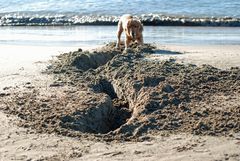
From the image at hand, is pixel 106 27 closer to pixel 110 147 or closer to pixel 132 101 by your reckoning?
pixel 132 101

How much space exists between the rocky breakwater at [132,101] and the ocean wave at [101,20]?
35.9 feet

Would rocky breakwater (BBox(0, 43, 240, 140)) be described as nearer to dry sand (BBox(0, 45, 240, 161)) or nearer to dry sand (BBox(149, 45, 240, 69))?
dry sand (BBox(0, 45, 240, 161))

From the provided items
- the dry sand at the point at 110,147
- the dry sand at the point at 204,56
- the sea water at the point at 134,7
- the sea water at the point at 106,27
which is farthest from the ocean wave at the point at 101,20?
the dry sand at the point at 110,147

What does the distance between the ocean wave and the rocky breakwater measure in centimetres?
1095

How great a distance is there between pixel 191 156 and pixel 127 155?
0.57 meters

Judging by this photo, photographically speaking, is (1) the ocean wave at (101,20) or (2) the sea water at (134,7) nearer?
(1) the ocean wave at (101,20)

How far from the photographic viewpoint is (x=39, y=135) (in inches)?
185

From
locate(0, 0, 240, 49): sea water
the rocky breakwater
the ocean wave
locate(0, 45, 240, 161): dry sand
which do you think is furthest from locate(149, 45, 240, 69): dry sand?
the ocean wave

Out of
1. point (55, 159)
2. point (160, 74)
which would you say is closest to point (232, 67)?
point (160, 74)

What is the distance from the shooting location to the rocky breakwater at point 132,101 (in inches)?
192

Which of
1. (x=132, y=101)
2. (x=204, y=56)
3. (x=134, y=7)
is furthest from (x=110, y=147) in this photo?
(x=134, y=7)

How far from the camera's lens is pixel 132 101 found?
20.2 ft

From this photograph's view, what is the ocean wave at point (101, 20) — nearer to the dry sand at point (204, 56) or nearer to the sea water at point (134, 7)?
the sea water at point (134, 7)

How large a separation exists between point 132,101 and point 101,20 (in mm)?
13755
